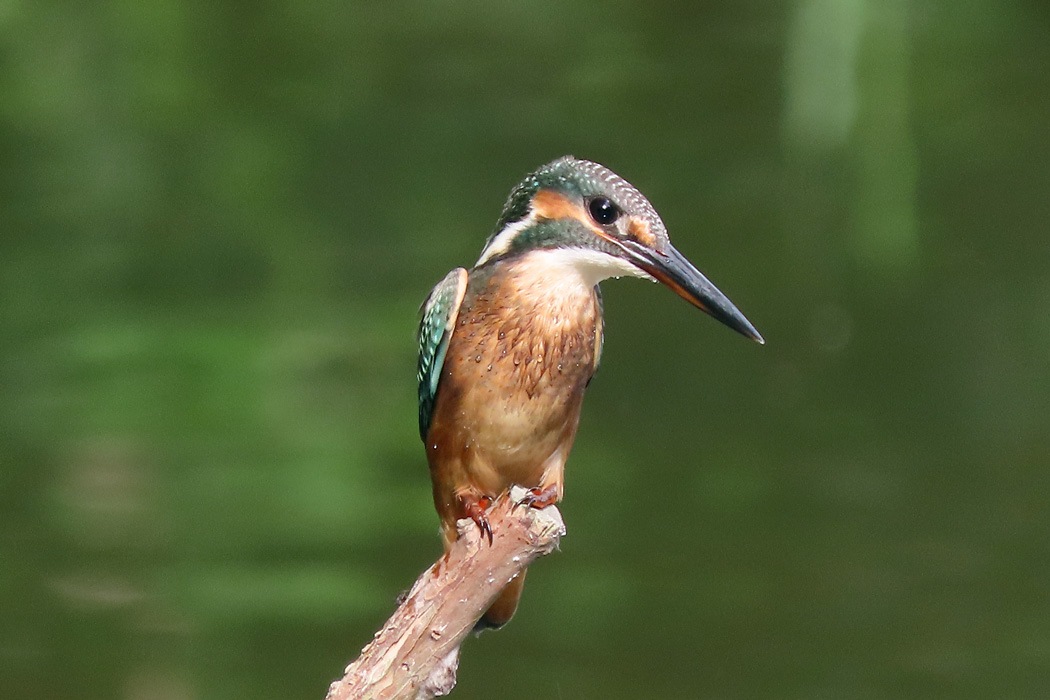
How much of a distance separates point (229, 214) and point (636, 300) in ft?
4.45


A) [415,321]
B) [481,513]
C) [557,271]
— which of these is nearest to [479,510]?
[481,513]

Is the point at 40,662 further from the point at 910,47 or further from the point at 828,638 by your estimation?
the point at 910,47

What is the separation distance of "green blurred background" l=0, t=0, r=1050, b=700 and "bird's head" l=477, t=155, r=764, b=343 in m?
2.44

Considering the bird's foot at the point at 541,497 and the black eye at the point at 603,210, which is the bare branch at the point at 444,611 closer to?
the bird's foot at the point at 541,497

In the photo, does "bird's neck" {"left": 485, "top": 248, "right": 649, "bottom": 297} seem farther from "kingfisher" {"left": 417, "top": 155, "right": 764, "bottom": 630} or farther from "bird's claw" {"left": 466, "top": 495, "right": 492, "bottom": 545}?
"bird's claw" {"left": 466, "top": 495, "right": 492, "bottom": 545}

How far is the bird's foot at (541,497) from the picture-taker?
1.59m

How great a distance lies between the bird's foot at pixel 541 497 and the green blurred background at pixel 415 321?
2.33 m

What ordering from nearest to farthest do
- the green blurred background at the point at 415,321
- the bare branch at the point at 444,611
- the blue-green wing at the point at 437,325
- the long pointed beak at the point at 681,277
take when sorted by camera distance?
1. the bare branch at the point at 444,611
2. the long pointed beak at the point at 681,277
3. the blue-green wing at the point at 437,325
4. the green blurred background at the point at 415,321

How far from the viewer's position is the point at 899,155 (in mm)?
3631

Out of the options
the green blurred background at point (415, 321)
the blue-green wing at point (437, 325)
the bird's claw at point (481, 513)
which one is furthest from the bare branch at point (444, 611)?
the green blurred background at point (415, 321)

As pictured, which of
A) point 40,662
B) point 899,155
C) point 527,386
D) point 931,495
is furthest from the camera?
point 931,495

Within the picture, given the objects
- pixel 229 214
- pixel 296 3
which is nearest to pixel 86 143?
pixel 229 214

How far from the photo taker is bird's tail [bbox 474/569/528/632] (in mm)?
1780

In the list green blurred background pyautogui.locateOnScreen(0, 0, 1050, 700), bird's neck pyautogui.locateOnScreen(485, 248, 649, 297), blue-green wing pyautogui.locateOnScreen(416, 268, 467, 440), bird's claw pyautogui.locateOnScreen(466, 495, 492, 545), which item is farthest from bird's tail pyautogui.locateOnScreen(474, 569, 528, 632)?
green blurred background pyautogui.locateOnScreen(0, 0, 1050, 700)
